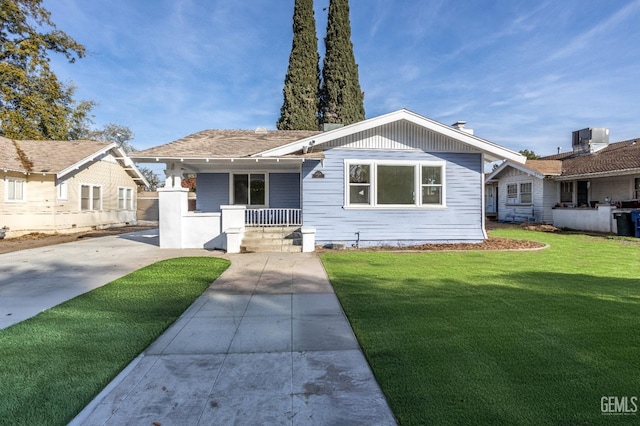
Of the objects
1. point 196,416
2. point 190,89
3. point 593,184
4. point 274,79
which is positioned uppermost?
point 274,79

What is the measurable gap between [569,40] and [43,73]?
104 feet

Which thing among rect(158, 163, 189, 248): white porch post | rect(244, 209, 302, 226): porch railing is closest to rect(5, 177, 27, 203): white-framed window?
rect(158, 163, 189, 248): white porch post

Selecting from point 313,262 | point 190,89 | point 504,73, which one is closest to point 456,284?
point 313,262

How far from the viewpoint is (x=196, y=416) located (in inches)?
96.8

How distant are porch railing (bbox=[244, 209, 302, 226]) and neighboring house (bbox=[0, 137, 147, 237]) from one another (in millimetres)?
11507

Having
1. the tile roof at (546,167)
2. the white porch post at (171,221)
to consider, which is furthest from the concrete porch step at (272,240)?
the tile roof at (546,167)

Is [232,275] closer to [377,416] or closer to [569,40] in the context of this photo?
[377,416]

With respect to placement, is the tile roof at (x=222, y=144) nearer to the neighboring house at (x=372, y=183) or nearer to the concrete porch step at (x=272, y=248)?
the neighboring house at (x=372, y=183)

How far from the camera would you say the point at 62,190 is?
1828 cm

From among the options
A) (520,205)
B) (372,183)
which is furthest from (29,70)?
(520,205)

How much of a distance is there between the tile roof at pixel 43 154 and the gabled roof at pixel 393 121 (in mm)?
13610

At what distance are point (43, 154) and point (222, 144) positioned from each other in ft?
43.4

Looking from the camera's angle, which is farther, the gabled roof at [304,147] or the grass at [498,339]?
the gabled roof at [304,147]

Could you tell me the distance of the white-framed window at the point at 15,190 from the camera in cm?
1622
